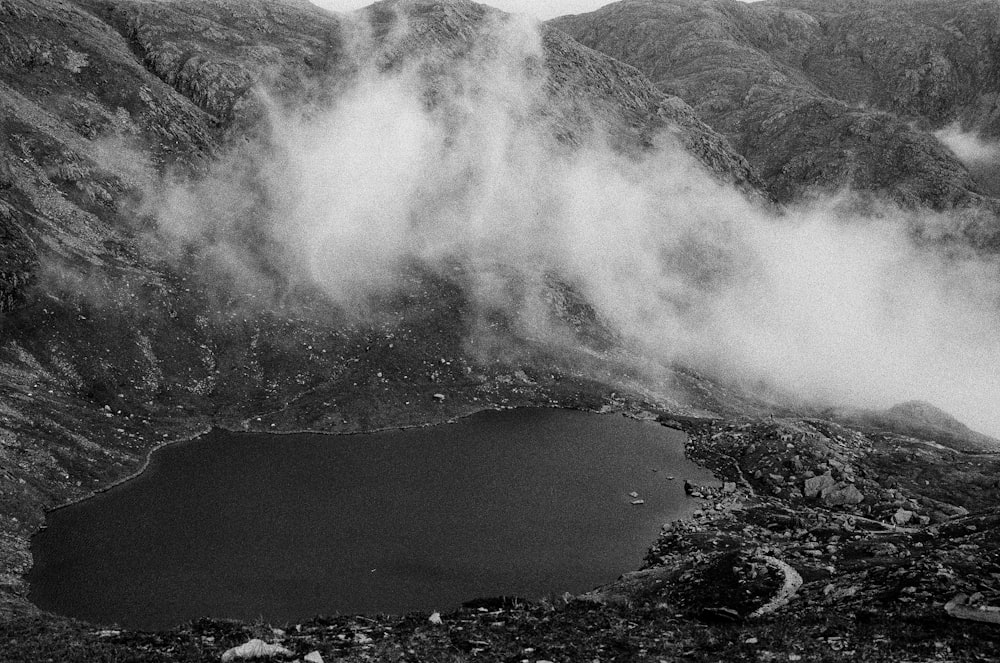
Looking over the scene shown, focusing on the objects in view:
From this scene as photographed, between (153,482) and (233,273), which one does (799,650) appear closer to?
(153,482)

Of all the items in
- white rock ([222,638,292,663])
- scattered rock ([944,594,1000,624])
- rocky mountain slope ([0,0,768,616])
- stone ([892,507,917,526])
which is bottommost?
stone ([892,507,917,526])

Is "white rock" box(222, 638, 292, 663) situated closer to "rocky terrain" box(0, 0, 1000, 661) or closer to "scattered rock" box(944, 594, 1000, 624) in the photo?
"rocky terrain" box(0, 0, 1000, 661)

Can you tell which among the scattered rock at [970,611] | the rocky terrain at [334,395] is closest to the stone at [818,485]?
the rocky terrain at [334,395]

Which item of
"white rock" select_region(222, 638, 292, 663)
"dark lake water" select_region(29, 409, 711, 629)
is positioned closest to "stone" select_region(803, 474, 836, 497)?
"dark lake water" select_region(29, 409, 711, 629)

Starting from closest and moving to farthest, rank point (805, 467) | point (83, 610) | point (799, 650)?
1. point (799, 650)
2. point (83, 610)
3. point (805, 467)

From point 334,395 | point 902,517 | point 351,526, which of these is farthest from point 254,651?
point 334,395

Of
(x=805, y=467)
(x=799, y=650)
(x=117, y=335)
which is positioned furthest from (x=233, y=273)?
(x=799, y=650)
